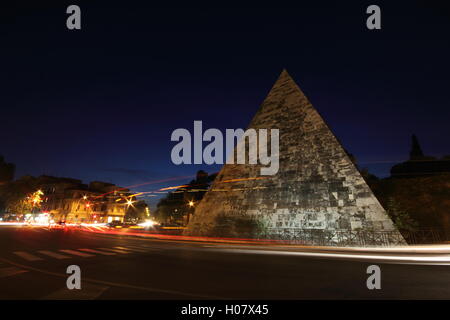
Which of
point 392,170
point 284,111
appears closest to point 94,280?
point 284,111

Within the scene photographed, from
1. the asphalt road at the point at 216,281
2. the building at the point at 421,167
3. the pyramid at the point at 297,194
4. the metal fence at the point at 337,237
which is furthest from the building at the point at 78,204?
the asphalt road at the point at 216,281

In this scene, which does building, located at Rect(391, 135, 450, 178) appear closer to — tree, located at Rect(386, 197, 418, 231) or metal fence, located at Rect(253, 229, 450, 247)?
tree, located at Rect(386, 197, 418, 231)

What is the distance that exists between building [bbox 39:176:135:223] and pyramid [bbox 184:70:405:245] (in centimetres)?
4033

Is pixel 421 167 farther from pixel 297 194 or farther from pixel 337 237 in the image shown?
pixel 337 237

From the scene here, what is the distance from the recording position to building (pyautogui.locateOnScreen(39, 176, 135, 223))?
50.2m

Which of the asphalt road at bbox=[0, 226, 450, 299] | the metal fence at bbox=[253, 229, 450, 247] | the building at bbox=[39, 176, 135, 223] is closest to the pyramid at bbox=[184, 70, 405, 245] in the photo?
the metal fence at bbox=[253, 229, 450, 247]

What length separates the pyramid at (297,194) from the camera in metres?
10.5

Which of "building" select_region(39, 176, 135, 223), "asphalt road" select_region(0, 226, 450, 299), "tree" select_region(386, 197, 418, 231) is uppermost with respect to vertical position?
"asphalt road" select_region(0, 226, 450, 299)

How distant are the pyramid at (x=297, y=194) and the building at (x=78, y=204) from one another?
4033 centimetres

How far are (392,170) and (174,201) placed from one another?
139 ft

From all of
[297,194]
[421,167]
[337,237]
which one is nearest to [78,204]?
[297,194]

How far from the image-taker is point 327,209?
36.9 ft
